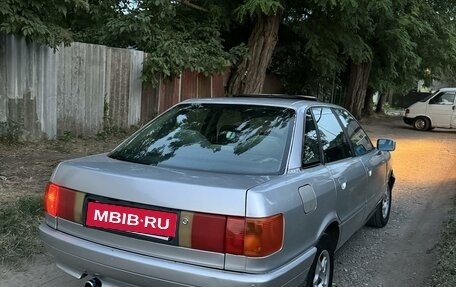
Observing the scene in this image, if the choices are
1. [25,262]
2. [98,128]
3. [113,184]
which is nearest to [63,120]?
[98,128]

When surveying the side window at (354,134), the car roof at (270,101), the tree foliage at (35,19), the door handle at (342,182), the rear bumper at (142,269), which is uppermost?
the tree foliage at (35,19)

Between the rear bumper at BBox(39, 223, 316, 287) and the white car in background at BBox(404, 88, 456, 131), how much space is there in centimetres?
1765

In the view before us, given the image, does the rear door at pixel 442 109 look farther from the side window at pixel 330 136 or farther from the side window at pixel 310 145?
the side window at pixel 310 145

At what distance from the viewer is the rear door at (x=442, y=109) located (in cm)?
1880

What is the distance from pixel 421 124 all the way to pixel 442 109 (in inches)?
39.2

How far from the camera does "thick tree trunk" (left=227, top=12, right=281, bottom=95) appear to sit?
1229 centimetres

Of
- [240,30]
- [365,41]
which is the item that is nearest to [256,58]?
[240,30]

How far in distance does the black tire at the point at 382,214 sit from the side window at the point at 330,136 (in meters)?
1.52

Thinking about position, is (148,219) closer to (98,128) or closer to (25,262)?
(25,262)

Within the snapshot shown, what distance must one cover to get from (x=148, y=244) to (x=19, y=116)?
617cm

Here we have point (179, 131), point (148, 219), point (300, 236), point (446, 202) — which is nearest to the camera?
point (148, 219)

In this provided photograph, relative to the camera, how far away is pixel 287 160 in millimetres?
3246

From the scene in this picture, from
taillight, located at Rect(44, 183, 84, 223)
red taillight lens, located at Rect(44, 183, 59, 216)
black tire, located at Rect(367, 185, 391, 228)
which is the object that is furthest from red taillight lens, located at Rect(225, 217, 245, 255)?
black tire, located at Rect(367, 185, 391, 228)

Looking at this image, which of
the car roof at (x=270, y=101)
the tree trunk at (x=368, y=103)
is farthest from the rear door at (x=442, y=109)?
the car roof at (x=270, y=101)
